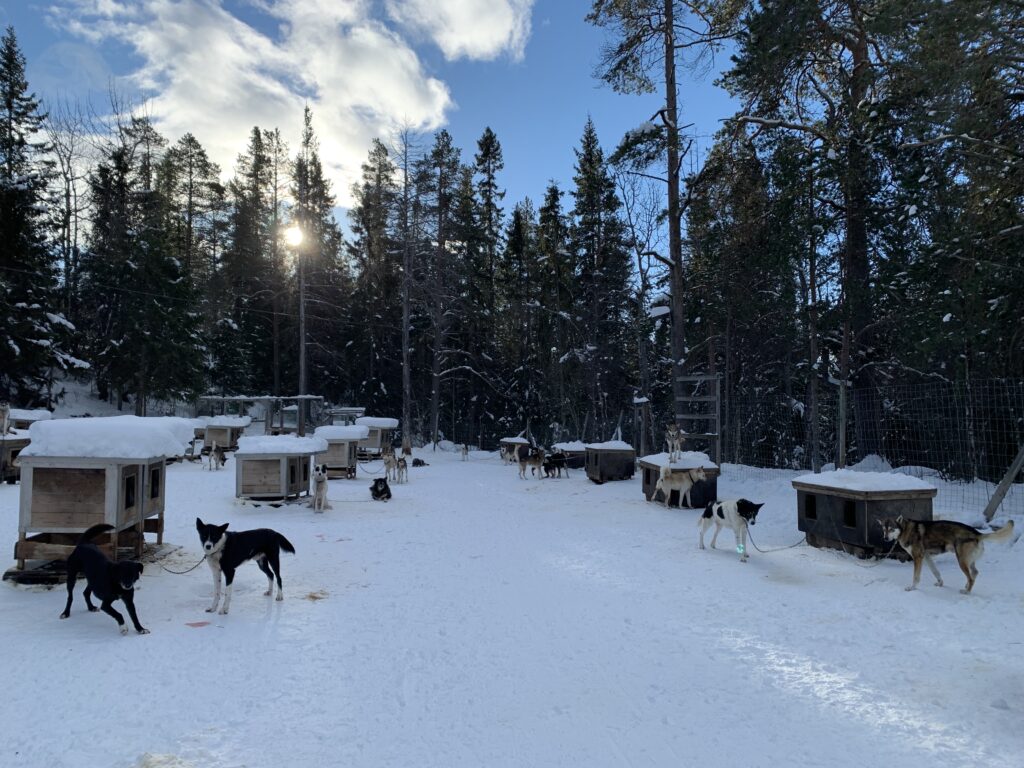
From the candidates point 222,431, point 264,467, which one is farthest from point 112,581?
point 222,431

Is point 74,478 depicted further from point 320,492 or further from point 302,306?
point 302,306

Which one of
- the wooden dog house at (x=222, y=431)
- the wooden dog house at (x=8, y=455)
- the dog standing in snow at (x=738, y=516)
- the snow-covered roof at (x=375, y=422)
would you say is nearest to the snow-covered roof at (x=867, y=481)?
the dog standing in snow at (x=738, y=516)

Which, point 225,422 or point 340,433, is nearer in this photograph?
point 340,433

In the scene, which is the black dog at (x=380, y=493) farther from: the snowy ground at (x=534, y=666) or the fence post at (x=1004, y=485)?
the fence post at (x=1004, y=485)

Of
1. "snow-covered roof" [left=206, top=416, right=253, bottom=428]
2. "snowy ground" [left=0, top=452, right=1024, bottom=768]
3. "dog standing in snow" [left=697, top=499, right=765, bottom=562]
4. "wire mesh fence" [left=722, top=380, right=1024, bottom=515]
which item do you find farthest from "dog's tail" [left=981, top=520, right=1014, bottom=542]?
"snow-covered roof" [left=206, top=416, right=253, bottom=428]

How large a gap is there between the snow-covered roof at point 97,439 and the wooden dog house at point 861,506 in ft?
31.9

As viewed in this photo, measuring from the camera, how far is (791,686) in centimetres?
445

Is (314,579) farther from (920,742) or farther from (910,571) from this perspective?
(910,571)

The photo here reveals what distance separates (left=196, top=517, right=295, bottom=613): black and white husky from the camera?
6.32 m

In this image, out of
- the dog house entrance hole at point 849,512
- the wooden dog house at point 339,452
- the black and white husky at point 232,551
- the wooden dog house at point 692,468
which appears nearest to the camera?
the black and white husky at point 232,551

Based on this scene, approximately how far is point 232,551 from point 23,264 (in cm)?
3117

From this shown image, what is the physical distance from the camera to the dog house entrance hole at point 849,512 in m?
8.81

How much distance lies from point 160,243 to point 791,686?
39172 mm

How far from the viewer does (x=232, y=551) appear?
647 centimetres
